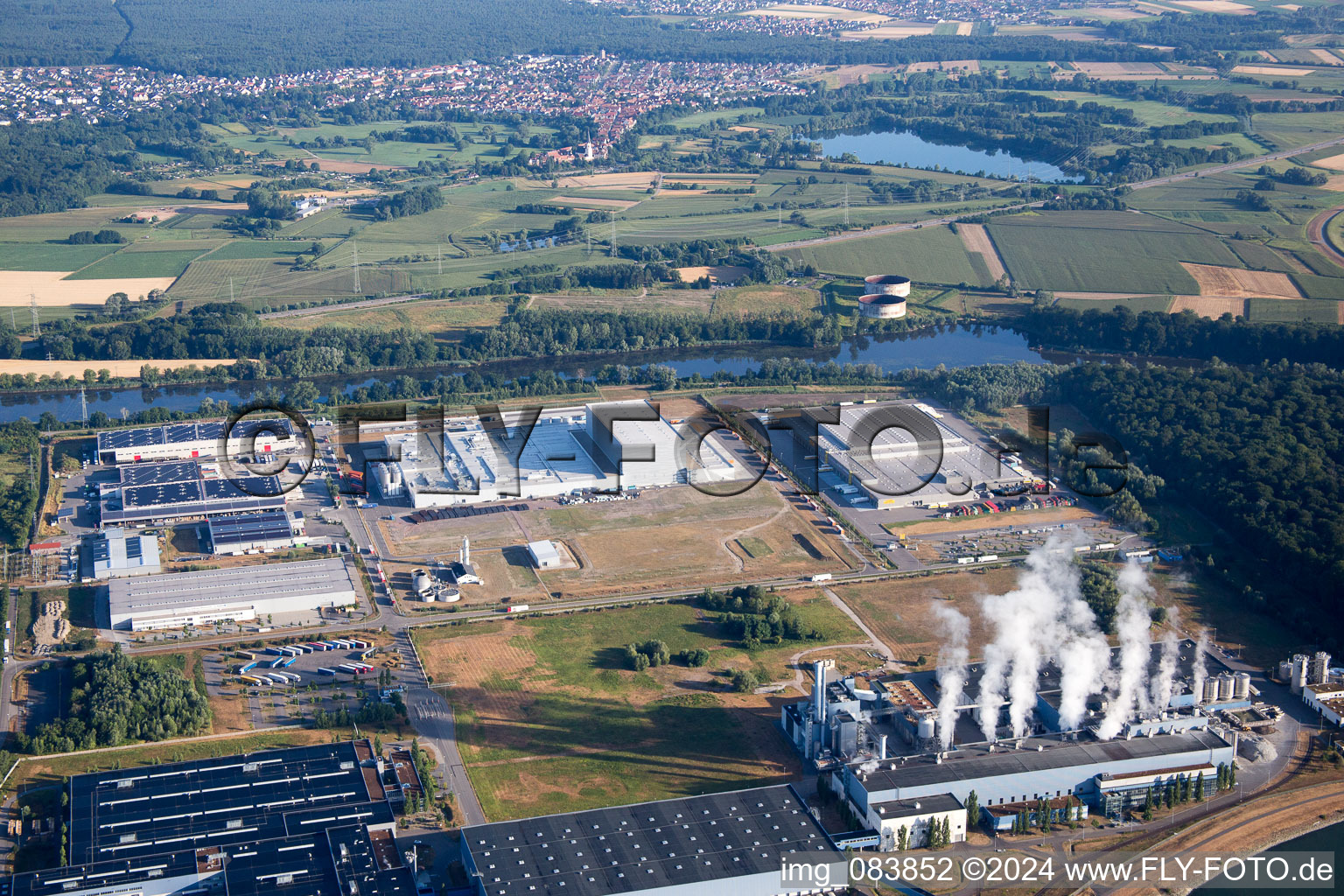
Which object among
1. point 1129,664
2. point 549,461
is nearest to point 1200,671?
point 1129,664

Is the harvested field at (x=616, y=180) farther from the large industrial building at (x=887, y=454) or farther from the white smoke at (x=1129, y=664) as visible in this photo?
the white smoke at (x=1129, y=664)

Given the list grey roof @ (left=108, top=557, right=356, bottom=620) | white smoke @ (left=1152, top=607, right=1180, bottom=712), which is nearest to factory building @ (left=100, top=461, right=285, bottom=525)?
grey roof @ (left=108, top=557, right=356, bottom=620)

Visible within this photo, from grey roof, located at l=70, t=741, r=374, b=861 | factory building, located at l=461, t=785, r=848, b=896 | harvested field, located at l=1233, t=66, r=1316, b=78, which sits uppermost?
harvested field, located at l=1233, t=66, r=1316, b=78

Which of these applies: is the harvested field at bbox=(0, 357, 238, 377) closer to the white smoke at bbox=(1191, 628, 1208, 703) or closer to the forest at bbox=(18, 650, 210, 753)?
the forest at bbox=(18, 650, 210, 753)

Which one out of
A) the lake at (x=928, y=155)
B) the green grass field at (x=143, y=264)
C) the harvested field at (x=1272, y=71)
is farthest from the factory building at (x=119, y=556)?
the harvested field at (x=1272, y=71)

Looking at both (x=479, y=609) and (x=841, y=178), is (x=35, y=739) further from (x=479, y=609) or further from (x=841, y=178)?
(x=841, y=178)

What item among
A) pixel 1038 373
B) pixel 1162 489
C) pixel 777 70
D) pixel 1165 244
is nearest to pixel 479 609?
pixel 1162 489
